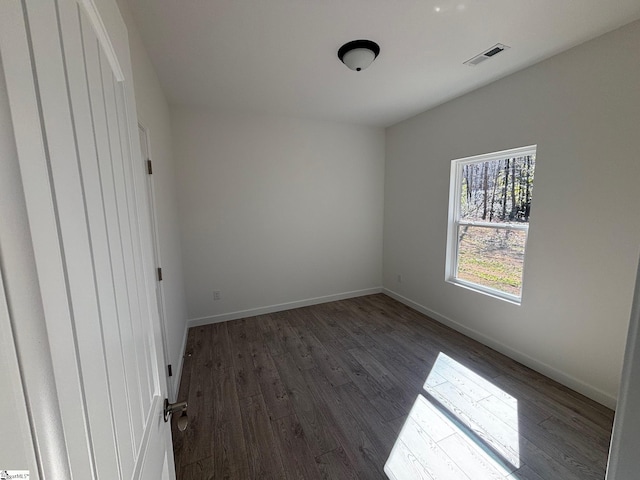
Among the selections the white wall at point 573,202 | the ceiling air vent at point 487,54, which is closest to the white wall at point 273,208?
the white wall at point 573,202

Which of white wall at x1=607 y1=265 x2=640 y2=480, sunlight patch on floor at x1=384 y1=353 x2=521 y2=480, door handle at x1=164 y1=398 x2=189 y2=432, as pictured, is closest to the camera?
white wall at x1=607 y1=265 x2=640 y2=480

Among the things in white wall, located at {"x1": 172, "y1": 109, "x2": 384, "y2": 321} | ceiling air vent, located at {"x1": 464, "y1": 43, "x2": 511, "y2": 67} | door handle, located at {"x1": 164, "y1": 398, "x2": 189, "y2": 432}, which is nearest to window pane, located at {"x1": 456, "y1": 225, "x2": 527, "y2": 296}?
white wall, located at {"x1": 172, "y1": 109, "x2": 384, "y2": 321}

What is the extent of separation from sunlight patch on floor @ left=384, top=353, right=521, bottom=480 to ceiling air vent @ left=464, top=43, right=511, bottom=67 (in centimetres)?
262

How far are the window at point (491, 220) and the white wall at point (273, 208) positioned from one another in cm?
128

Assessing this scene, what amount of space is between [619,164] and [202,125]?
3702mm

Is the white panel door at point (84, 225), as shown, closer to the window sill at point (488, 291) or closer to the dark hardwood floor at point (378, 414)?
the dark hardwood floor at point (378, 414)

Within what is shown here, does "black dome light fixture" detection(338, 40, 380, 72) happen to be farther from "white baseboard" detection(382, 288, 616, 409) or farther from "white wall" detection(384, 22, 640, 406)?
"white baseboard" detection(382, 288, 616, 409)

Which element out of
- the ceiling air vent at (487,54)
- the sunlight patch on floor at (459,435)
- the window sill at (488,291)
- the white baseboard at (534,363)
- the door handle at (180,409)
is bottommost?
the sunlight patch on floor at (459,435)

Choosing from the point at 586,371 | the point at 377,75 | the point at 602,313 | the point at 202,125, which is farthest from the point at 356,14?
the point at 586,371

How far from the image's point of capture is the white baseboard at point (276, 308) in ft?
10.6

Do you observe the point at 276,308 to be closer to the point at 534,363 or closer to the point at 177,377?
the point at 177,377

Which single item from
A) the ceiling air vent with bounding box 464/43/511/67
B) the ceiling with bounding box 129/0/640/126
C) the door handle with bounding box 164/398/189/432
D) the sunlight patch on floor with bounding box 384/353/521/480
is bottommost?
the sunlight patch on floor with bounding box 384/353/521/480

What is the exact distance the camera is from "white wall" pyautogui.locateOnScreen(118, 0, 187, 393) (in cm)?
165

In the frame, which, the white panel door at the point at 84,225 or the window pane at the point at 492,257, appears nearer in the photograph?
the white panel door at the point at 84,225
